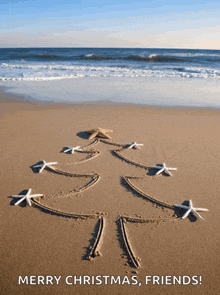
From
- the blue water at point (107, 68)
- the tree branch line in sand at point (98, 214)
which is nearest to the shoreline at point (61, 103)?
the tree branch line in sand at point (98, 214)

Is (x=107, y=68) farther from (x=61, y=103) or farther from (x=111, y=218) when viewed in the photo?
(x=111, y=218)

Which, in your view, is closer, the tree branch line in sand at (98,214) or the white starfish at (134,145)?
the tree branch line in sand at (98,214)

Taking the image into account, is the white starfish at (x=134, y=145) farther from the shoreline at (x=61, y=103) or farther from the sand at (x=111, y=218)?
the shoreline at (x=61, y=103)

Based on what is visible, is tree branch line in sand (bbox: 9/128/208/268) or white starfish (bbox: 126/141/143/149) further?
white starfish (bbox: 126/141/143/149)

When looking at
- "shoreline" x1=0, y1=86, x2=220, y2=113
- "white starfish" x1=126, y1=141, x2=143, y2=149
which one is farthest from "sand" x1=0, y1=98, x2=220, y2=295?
"shoreline" x1=0, y1=86, x2=220, y2=113

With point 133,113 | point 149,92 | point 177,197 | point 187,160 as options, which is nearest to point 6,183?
point 177,197

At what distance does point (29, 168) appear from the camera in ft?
15.6

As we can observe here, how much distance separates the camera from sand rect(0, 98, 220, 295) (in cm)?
264

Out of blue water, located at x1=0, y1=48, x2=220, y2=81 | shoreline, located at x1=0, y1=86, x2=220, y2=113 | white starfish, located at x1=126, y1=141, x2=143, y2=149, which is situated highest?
blue water, located at x1=0, y1=48, x2=220, y2=81

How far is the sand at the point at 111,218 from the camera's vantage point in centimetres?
264

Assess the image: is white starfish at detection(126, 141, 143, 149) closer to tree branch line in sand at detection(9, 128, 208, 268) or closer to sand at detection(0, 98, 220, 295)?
tree branch line in sand at detection(9, 128, 208, 268)

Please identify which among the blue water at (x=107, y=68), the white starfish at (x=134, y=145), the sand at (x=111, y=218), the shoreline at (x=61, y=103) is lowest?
the sand at (x=111, y=218)

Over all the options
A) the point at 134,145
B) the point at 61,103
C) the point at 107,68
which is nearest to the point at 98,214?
Answer: the point at 134,145

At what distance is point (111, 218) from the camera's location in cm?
345
